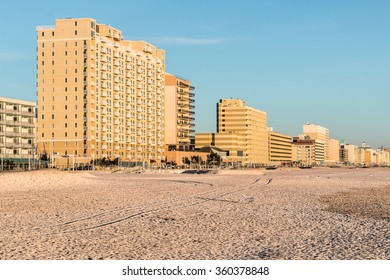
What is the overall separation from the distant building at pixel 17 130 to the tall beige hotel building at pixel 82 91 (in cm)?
1850

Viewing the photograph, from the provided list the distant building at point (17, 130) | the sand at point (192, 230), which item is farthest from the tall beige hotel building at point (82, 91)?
the sand at point (192, 230)

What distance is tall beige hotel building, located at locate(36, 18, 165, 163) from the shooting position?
150 m

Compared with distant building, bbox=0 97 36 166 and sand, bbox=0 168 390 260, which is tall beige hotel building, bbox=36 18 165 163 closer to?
distant building, bbox=0 97 36 166

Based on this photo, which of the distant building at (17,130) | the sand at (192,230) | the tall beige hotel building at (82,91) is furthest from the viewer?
the tall beige hotel building at (82,91)

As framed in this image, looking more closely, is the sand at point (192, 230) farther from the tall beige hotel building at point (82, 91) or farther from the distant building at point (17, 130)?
the tall beige hotel building at point (82, 91)

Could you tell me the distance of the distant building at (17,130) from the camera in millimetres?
120031

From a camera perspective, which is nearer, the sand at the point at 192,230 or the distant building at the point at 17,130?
the sand at the point at 192,230

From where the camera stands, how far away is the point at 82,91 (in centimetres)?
15100

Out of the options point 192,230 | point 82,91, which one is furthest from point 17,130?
point 192,230

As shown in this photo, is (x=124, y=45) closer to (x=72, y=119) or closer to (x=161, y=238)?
(x=72, y=119)

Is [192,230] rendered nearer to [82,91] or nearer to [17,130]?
[17,130]

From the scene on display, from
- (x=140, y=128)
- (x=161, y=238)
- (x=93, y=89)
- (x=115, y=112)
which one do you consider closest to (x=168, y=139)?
(x=140, y=128)

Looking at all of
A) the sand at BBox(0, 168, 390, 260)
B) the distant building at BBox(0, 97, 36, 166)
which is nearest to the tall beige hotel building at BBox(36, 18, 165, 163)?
the distant building at BBox(0, 97, 36, 166)

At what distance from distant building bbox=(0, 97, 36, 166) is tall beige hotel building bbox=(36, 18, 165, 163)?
60.7ft
